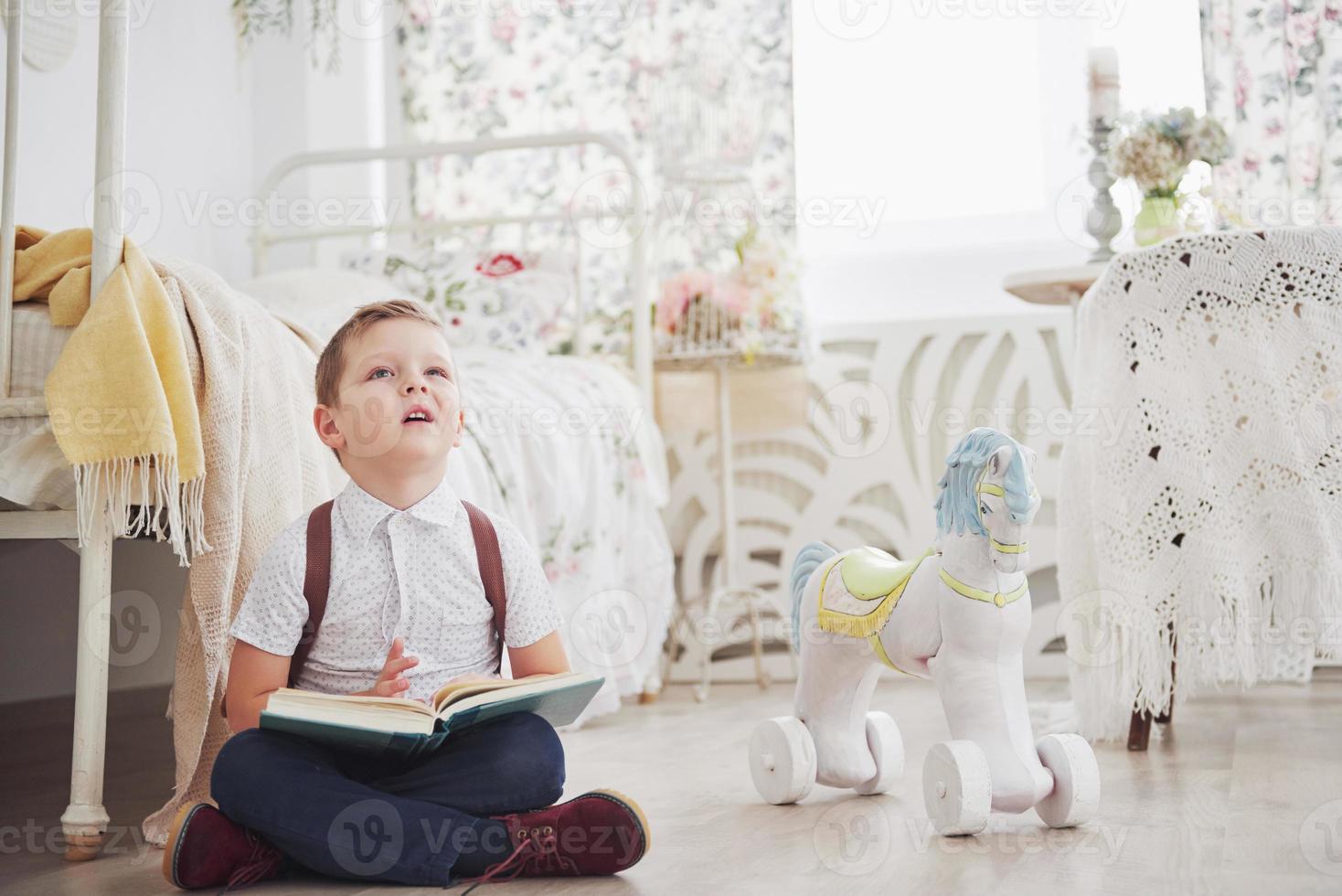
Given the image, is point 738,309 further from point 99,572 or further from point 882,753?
point 99,572

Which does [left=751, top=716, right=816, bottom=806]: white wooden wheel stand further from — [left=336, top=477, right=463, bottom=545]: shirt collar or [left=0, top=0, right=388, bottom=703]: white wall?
[left=0, top=0, right=388, bottom=703]: white wall

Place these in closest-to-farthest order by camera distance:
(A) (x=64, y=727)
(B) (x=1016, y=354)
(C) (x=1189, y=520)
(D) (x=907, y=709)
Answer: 1. (C) (x=1189, y=520)
2. (A) (x=64, y=727)
3. (D) (x=907, y=709)
4. (B) (x=1016, y=354)

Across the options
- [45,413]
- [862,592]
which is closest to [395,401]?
[45,413]

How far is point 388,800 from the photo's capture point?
1.03 m

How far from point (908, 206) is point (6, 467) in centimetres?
234

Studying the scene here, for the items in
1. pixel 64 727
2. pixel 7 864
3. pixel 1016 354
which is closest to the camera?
pixel 7 864

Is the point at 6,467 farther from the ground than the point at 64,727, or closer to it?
farther from the ground

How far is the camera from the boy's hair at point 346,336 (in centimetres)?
122

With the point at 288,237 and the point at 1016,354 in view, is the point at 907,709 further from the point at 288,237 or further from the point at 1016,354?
the point at 288,237

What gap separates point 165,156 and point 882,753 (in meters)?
2.26

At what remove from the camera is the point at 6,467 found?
1305 mm

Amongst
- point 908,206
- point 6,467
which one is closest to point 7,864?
point 6,467

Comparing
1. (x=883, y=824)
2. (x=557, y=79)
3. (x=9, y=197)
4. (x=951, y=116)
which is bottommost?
(x=883, y=824)

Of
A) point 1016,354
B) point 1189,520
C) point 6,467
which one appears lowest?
point 1189,520
